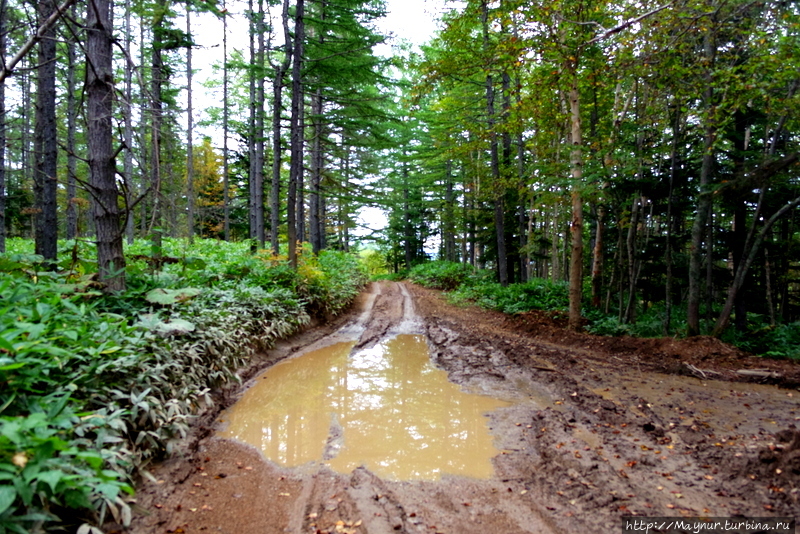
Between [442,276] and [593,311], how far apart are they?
1172cm

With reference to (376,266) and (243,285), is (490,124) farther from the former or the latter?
(376,266)

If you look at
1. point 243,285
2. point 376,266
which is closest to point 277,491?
point 243,285

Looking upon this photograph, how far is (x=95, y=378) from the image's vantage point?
3.45 meters

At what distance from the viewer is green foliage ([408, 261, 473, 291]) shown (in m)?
21.5

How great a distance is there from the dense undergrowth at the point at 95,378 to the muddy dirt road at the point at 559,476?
1.38 ft

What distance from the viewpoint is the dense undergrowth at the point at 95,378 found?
2.28 metres

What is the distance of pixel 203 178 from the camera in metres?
29.4

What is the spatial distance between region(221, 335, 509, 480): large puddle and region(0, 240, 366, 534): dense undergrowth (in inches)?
28.8

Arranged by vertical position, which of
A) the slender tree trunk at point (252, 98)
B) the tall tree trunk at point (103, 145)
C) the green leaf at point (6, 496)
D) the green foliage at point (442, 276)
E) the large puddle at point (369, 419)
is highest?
the slender tree trunk at point (252, 98)

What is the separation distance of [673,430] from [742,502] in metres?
1.34

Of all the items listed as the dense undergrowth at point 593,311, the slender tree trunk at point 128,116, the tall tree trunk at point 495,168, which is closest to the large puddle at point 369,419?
the slender tree trunk at point 128,116

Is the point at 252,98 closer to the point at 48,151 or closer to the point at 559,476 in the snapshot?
the point at 48,151

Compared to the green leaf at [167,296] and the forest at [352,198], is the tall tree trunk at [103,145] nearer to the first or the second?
the forest at [352,198]

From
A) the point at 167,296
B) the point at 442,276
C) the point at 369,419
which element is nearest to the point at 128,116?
the point at 167,296
